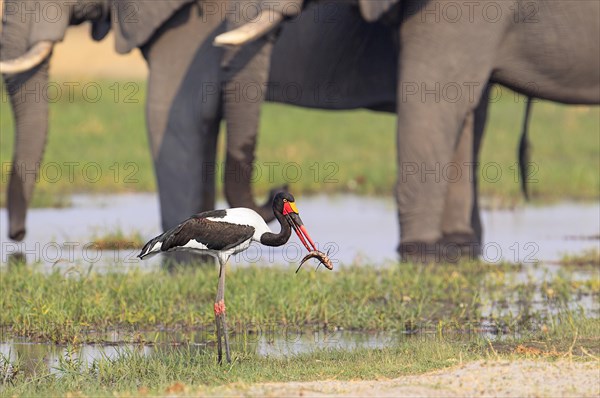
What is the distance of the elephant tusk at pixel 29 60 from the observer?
11.0 meters

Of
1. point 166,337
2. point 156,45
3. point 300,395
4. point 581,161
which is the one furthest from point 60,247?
point 581,161

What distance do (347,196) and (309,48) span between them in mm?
4618

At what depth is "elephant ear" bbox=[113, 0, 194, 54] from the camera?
11.3m

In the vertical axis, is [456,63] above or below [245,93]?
above

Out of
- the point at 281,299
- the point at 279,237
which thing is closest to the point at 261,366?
the point at 279,237

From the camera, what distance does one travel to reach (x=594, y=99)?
11367mm

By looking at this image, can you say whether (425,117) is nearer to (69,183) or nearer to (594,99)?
(594,99)

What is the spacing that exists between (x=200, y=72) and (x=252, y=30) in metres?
0.92

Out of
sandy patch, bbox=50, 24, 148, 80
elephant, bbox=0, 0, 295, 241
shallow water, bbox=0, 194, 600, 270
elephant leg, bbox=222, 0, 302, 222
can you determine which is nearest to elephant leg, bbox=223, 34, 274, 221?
elephant leg, bbox=222, 0, 302, 222

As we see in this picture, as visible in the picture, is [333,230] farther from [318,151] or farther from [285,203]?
[318,151]

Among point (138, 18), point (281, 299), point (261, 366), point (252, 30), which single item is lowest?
point (261, 366)

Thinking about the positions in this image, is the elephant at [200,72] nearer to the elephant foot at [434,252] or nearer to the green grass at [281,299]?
the elephant foot at [434,252]

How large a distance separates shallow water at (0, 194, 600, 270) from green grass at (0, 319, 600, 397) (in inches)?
114

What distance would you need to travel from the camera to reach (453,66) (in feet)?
36.0
